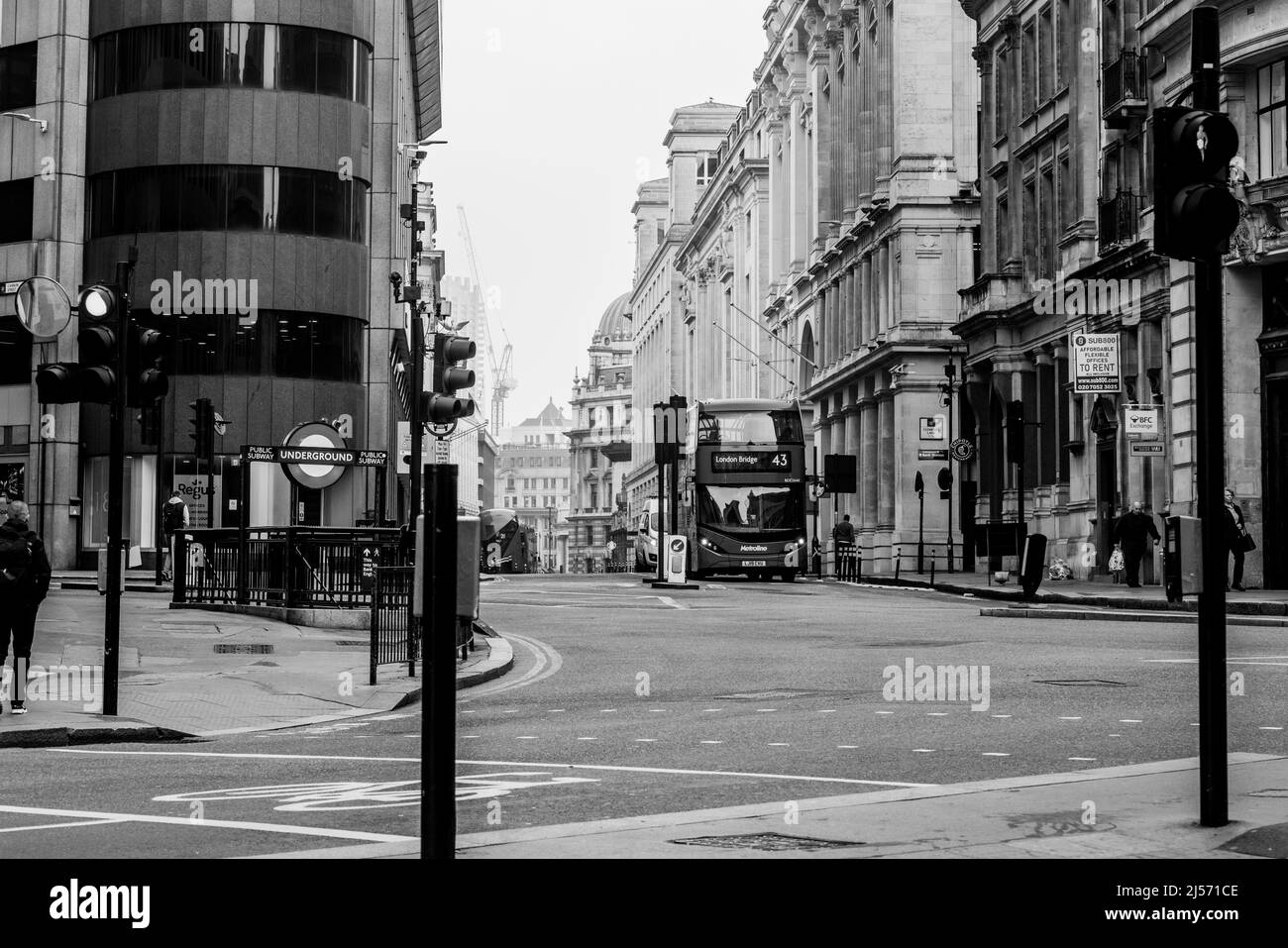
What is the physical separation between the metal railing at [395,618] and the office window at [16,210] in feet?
114

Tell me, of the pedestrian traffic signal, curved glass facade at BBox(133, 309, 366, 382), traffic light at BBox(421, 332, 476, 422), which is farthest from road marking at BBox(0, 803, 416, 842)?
curved glass facade at BBox(133, 309, 366, 382)

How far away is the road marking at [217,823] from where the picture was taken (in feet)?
26.4

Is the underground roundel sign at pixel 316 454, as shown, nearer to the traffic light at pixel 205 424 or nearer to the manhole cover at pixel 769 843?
the traffic light at pixel 205 424

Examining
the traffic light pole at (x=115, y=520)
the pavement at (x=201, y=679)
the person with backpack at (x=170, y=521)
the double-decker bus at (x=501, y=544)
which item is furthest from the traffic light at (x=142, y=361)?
the double-decker bus at (x=501, y=544)

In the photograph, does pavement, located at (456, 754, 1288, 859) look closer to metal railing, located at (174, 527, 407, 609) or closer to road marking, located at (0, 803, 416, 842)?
road marking, located at (0, 803, 416, 842)

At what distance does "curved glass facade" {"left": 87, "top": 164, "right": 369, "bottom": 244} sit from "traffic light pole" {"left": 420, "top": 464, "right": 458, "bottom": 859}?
44.8 metres

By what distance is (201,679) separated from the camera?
57.5ft

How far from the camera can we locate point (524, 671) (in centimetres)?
1905

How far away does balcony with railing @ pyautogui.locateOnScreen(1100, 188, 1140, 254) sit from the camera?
40.9 meters

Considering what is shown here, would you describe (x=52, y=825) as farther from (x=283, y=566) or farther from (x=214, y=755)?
(x=283, y=566)

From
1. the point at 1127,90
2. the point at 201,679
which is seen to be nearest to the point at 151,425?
the point at 201,679
